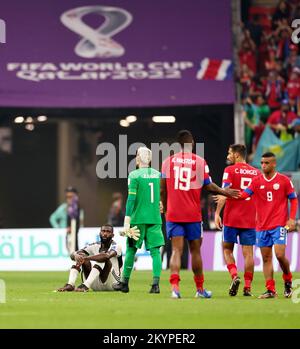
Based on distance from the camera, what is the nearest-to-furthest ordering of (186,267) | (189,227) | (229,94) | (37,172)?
(189,227) < (186,267) < (229,94) < (37,172)

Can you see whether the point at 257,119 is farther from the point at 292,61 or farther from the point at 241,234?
the point at 241,234

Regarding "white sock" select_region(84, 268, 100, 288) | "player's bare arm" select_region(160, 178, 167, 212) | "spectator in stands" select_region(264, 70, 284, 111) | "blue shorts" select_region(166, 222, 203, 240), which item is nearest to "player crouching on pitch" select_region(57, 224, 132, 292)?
"white sock" select_region(84, 268, 100, 288)

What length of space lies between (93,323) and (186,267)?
16290 mm

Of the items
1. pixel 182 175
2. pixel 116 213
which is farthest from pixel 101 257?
pixel 116 213

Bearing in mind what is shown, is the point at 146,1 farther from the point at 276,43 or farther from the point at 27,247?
the point at 27,247

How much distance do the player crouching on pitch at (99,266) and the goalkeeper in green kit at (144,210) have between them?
844 millimetres

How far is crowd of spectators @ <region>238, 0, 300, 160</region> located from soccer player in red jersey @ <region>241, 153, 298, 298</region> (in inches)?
609

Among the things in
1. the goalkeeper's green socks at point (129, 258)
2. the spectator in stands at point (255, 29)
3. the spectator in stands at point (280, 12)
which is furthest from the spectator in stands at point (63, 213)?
the goalkeeper's green socks at point (129, 258)

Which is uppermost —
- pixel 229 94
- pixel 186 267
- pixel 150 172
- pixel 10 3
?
pixel 10 3

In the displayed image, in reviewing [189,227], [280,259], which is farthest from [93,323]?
[280,259]

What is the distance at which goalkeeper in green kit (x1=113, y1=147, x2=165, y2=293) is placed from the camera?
17.8 metres

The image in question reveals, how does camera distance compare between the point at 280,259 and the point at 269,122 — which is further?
the point at 269,122

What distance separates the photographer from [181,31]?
32.9 meters

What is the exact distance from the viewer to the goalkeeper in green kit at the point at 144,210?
58.5 ft
